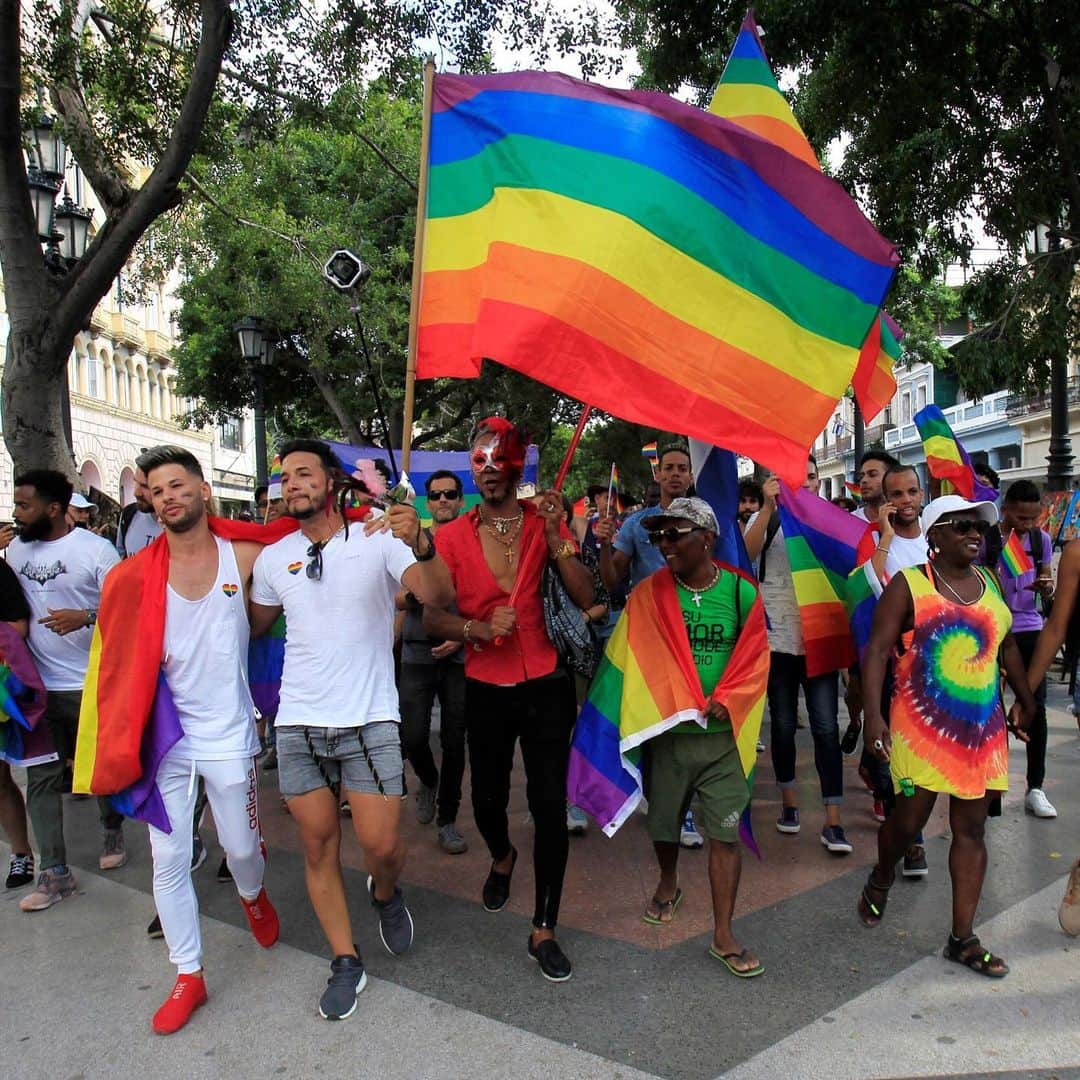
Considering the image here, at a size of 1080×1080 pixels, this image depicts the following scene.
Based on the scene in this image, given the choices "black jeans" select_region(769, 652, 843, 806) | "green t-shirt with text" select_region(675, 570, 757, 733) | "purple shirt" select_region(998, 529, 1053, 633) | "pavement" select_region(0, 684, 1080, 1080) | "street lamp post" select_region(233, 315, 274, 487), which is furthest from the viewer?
"street lamp post" select_region(233, 315, 274, 487)

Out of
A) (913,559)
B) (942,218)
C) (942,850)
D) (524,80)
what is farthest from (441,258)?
(942,218)

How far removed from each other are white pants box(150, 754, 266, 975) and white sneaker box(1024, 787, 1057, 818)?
13.9ft

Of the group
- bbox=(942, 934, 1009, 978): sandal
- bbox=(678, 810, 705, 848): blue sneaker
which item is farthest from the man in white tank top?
bbox=(942, 934, 1009, 978): sandal

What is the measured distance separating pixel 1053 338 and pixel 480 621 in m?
7.87

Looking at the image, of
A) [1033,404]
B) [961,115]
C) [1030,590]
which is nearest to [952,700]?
[1030,590]

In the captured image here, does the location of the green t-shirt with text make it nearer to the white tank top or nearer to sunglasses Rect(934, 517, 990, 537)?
sunglasses Rect(934, 517, 990, 537)

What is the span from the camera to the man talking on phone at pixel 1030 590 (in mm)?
5422

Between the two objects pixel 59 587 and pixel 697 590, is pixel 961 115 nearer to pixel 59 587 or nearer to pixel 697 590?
pixel 697 590

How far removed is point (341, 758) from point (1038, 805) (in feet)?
13.2

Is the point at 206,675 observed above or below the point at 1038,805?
above

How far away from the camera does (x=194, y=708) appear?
3691 mm

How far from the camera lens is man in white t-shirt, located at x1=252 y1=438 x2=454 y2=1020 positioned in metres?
3.62

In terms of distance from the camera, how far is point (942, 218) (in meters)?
10.5

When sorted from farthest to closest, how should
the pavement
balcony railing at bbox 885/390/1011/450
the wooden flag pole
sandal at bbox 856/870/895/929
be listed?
1. balcony railing at bbox 885/390/1011/450
2. sandal at bbox 856/870/895/929
3. the wooden flag pole
4. the pavement
